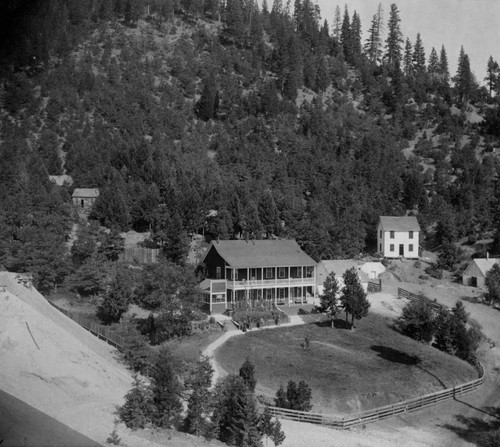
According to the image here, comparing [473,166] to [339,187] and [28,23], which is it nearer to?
[339,187]

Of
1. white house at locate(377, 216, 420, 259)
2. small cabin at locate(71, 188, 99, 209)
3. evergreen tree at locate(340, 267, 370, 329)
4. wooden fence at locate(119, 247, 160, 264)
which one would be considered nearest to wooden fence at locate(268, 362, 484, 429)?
evergreen tree at locate(340, 267, 370, 329)

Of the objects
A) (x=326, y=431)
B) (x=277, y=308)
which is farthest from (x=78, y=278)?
(x=326, y=431)

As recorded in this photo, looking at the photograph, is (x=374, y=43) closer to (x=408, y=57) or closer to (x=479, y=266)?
(x=408, y=57)

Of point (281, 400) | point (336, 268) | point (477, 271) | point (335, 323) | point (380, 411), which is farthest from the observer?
point (477, 271)

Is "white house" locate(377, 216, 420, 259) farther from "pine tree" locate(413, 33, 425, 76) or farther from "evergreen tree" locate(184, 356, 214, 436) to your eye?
"pine tree" locate(413, 33, 425, 76)

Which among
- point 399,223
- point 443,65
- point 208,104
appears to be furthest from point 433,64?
point 399,223

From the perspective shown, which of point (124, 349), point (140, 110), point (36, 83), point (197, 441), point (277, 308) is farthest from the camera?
point (140, 110)
